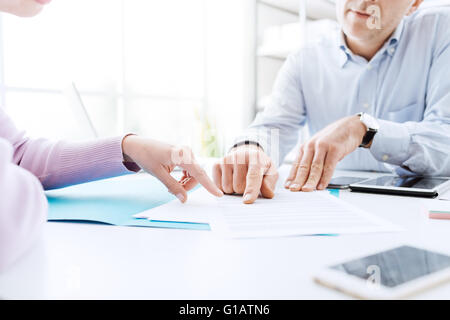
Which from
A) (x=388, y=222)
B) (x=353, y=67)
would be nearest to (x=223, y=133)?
(x=353, y=67)

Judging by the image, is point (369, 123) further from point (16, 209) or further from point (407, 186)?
point (16, 209)

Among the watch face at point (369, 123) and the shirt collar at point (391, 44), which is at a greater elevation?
the shirt collar at point (391, 44)

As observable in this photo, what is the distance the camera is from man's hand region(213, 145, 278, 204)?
69cm

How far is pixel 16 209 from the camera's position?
35 cm

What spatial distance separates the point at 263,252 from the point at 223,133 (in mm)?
2962

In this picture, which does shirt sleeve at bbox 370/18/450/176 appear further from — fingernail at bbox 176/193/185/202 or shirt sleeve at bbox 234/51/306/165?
fingernail at bbox 176/193/185/202

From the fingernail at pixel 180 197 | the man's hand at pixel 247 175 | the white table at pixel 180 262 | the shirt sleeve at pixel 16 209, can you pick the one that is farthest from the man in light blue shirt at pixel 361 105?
the shirt sleeve at pixel 16 209

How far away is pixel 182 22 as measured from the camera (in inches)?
123

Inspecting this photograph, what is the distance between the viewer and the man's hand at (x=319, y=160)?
801mm

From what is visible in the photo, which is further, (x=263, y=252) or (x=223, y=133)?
(x=223, y=133)

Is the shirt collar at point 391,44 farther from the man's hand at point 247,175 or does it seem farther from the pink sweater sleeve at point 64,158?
the pink sweater sleeve at point 64,158

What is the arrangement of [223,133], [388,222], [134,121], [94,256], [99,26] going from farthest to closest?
1. [223,133]
2. [134,121]
3. [99,26]
4. [388,222]
5. [94,256]

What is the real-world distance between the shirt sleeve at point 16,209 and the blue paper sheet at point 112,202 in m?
0.16
